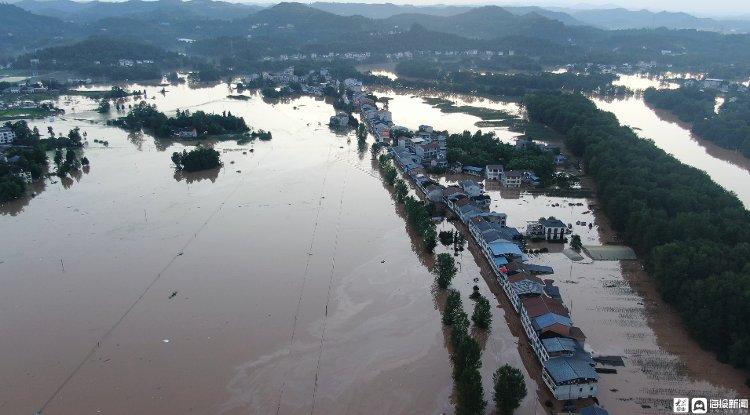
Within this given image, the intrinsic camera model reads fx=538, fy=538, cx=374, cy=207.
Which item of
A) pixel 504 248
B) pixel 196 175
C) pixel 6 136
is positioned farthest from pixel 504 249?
pixel 6 136

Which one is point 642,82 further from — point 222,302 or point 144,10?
point 144,10

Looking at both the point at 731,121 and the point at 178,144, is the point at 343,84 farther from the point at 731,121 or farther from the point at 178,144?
the point at 731,121

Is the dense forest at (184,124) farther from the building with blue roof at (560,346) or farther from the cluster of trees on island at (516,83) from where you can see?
the building with blue roof at (560,346)

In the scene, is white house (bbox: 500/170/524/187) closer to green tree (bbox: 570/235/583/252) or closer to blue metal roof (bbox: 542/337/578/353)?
green tree (bbox: 570/235/583/252)

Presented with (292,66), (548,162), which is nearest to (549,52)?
(292,66)

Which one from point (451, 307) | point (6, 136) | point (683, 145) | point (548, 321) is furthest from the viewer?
point (683, 145)

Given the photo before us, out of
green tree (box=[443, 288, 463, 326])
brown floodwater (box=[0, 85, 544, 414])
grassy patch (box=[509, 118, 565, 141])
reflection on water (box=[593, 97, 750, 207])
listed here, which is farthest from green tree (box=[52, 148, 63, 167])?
reflection on water (box=[593, 97, 750, 207])
